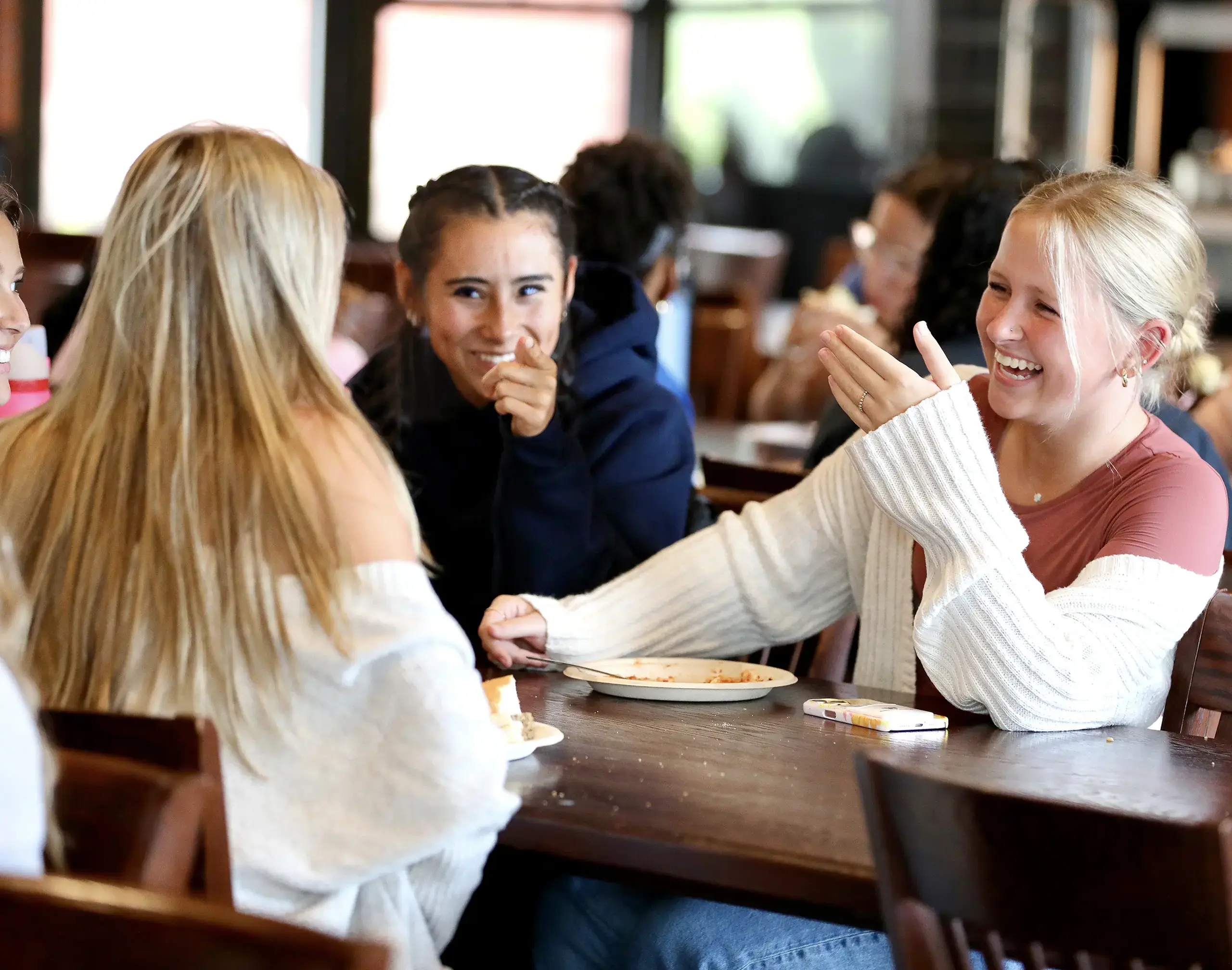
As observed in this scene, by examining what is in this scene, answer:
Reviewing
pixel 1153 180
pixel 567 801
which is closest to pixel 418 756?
pixel 567 801

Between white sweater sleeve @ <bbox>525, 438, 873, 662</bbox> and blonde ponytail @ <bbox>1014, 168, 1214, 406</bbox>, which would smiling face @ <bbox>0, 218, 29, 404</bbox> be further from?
blonde ponytail @ <bbox>1014, 168, 1214, 406</bbox>

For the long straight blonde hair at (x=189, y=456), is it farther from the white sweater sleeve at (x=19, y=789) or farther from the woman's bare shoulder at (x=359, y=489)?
the white sweater sleeve at (x=19, y=789)

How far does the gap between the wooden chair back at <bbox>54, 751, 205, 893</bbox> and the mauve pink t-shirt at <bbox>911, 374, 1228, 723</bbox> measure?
91cm

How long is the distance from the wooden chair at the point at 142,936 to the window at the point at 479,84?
7.47 m

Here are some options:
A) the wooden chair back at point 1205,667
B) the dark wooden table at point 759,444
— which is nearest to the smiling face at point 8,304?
the wooden chair back at point 1205,667

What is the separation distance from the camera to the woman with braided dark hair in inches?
81.7

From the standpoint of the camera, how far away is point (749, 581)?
6.45 feet

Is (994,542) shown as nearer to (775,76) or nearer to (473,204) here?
(473,204)

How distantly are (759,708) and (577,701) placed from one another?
0.19 m

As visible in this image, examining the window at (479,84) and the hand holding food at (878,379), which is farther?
the window at (479,84)

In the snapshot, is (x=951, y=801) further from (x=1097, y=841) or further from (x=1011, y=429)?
(x=1011, y=429)

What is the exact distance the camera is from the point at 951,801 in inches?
40.9

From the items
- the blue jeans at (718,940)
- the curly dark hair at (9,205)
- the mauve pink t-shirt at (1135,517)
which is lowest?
the blue jeans at (718,940)

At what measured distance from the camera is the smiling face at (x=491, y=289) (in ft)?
7.04
